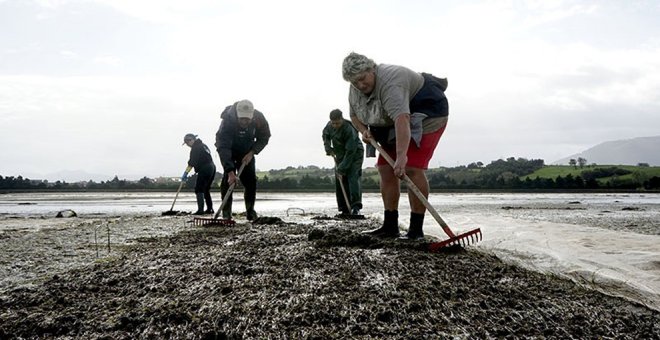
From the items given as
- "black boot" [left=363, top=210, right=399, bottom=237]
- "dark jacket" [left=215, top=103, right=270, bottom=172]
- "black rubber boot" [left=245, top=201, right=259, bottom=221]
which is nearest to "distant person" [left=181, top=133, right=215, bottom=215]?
"black rubber boot" [left=245, top=201, right=259, bottom=221]

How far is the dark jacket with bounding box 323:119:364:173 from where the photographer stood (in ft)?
26.9

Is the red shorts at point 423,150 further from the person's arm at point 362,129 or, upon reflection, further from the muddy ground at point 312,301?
the muddy ground at point 312,301

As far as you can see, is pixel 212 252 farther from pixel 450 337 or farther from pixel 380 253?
pixel 450 337

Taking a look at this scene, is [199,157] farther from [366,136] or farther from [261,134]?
[366,136]

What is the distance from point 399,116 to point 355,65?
560mm

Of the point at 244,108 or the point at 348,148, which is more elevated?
the point at 244,108

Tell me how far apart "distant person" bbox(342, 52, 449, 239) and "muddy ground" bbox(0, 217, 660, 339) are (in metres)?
1.08

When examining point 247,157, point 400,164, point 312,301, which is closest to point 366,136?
point 400,164

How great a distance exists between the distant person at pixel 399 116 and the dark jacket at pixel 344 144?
11.3 ft

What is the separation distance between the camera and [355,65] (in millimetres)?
4008

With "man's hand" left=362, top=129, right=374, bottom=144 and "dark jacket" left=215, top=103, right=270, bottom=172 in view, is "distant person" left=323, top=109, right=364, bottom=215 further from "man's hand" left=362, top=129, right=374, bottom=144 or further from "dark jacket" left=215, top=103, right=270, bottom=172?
"man's hand" left=362, top=129, right=374, bottom=144

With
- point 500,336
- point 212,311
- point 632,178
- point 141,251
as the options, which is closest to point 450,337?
point 500,336

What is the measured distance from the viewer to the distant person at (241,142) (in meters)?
6.88

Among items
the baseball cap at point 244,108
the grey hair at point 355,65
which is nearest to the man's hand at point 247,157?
the baseball cap at point 244,108
